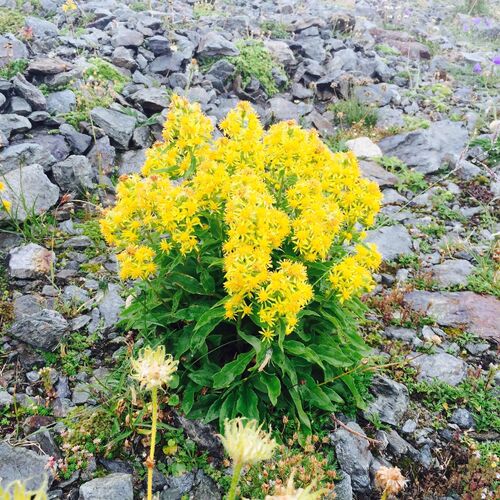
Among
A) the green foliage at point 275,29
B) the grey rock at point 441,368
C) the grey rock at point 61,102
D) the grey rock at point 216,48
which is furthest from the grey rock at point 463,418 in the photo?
the green foliage at point 275,29

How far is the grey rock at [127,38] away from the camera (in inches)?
320

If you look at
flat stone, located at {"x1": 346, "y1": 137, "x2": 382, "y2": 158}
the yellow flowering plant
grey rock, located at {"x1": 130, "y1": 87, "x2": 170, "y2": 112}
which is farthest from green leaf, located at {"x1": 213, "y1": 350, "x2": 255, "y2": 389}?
flat stone, located at {"x1": 346, "y1": 137, "x2": 382, "y2": 158}

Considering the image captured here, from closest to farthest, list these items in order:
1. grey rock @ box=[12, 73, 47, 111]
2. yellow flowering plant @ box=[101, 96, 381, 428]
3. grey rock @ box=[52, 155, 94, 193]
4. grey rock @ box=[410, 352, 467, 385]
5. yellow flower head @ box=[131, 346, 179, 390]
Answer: yellow flower head @ box=[131, 346, 179, 390], yellow flowering plant @ box=[101, 96, 381, 428], grey rock @ box=[410, 352, 467, 385], grey rock @ box=[52, 155, 94, 193], grey rock @ box=[12, 73, 47, 111]

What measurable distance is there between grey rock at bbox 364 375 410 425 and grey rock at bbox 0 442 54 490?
201 cm

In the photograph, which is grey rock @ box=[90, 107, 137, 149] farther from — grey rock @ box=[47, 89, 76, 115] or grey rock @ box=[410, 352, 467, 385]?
grey rock @ box=[410, 352, 467, 385]

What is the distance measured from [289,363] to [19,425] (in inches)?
66.0

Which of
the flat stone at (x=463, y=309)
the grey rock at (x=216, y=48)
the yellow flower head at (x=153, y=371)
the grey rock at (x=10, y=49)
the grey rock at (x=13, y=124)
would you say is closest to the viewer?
the yellow flower head at (x=153, y=371)

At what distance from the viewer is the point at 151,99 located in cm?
666

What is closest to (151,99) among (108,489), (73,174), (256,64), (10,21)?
(73,174)

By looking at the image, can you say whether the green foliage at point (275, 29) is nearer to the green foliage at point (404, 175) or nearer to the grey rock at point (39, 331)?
the green foliage at point (404, 175)

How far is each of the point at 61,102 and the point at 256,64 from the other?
3.51 metres

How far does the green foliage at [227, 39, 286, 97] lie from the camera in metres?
8.24

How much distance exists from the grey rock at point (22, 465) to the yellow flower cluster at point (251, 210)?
3.63 ft

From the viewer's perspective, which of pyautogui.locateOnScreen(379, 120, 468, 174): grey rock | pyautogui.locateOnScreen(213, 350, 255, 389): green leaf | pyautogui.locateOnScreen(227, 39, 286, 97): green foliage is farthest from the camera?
pyautogui.locateOnScreen(227, 39, 286, 97): green foliage
